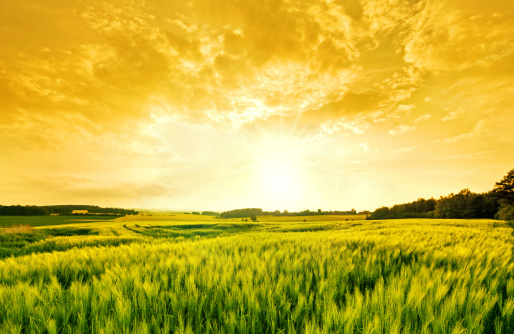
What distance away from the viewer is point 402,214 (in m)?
84.9

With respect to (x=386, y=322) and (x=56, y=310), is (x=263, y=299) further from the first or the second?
(x=56, y=310)

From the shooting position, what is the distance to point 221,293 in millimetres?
2445

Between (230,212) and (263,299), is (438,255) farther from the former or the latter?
(230,212)

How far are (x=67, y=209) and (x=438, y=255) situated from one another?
14195cm

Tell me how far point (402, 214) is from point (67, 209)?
5762 inches

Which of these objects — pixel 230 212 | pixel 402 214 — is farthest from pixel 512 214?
pixel 230 212

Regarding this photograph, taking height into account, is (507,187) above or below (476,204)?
above

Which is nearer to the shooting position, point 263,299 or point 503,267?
point 263,299

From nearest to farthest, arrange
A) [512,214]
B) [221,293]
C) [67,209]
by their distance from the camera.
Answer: [221,293], [512,214], [67,209]

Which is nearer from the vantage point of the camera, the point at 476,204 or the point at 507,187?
the point at 507,187

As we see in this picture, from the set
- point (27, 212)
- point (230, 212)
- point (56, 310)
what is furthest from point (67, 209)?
point (56, 310)

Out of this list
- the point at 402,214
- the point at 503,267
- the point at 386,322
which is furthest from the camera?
the point at 402,214

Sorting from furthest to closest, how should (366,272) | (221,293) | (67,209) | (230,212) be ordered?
(67,209)
(230,212)
(366,272)
(221,293)

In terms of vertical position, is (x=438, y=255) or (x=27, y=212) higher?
(x=438, y=255)
